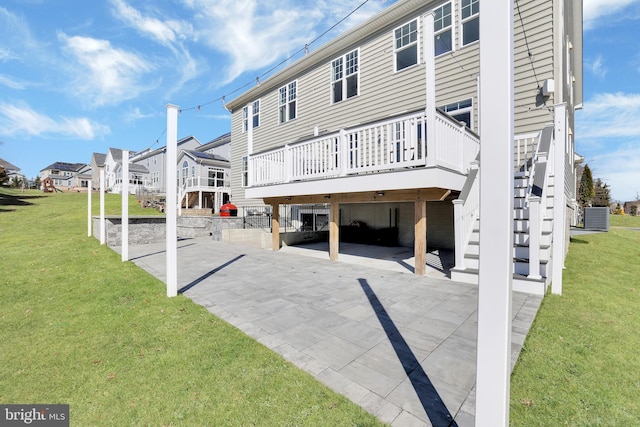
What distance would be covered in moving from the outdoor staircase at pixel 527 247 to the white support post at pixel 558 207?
0.16 metres

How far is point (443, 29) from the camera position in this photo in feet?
26.8

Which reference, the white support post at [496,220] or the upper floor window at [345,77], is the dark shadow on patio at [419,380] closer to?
the white support post at [496,220]

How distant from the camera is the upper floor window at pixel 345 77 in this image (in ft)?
35.1

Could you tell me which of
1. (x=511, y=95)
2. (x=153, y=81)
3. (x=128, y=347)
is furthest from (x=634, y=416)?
(x=153, y=81)

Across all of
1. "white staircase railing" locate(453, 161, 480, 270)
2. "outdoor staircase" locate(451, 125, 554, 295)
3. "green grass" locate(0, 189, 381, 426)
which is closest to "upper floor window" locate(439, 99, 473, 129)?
"outdoor staircase" locate(451, 125, 554, 295)

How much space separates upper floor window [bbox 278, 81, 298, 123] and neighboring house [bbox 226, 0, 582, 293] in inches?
3.1

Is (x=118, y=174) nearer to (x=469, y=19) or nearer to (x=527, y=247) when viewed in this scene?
(x=469, y=19)

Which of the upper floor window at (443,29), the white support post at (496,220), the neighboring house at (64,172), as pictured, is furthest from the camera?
the neighboring house at (64,172)

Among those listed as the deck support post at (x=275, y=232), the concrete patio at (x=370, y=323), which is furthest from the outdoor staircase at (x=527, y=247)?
the deck support post at (x=275, y=232)

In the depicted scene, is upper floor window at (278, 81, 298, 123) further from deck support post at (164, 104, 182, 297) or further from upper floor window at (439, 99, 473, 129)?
deck support post at (164, 104, 182, 297)

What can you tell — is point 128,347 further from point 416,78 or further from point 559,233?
point 416,78

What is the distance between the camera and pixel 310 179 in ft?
24.4

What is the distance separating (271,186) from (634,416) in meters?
7.95

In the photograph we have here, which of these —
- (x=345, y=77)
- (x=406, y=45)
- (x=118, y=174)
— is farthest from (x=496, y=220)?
(x=118, y=174)
